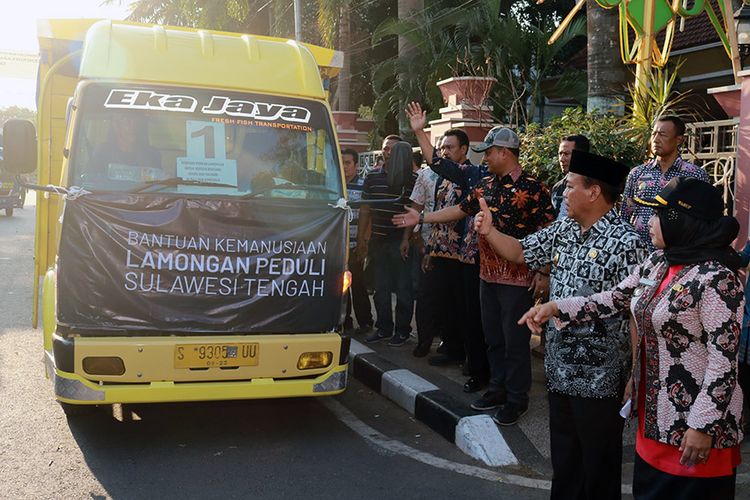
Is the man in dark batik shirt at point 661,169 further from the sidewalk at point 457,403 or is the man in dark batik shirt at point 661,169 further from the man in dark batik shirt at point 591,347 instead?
the man in dark batik shirt at point 591,347

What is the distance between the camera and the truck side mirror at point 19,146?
5883 mm

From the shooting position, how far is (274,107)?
18.5 feet

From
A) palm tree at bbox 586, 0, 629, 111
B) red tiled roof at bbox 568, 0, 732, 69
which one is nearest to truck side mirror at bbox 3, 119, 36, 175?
palm tree at bbox 586, 0, 629, 111

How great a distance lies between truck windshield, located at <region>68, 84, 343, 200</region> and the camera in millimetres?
5184

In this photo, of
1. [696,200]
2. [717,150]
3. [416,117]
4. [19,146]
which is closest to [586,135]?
[717,150]

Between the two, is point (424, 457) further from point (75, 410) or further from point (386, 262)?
point (386, 262)

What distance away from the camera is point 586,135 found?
A: 264 inches

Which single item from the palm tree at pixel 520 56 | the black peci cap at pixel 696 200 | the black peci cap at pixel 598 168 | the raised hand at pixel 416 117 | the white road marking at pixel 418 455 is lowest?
the white road marking at pixel 418 455

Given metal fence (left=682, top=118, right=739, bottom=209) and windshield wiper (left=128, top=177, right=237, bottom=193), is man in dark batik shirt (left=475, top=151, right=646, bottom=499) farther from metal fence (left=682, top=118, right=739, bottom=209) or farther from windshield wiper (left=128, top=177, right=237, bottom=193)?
metal fence (left=682, top=118, right=739, bottom=209)

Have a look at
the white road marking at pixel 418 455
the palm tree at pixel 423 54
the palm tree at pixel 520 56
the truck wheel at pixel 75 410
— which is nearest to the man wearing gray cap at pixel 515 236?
the white road marking at pixel 418 455

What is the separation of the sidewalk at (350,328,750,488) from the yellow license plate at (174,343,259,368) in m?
1.46

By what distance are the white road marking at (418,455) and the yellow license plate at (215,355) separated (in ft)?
3.52

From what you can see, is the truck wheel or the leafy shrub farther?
the leafy shrub

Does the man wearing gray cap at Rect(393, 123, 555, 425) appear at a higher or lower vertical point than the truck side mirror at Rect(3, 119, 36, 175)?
lower
